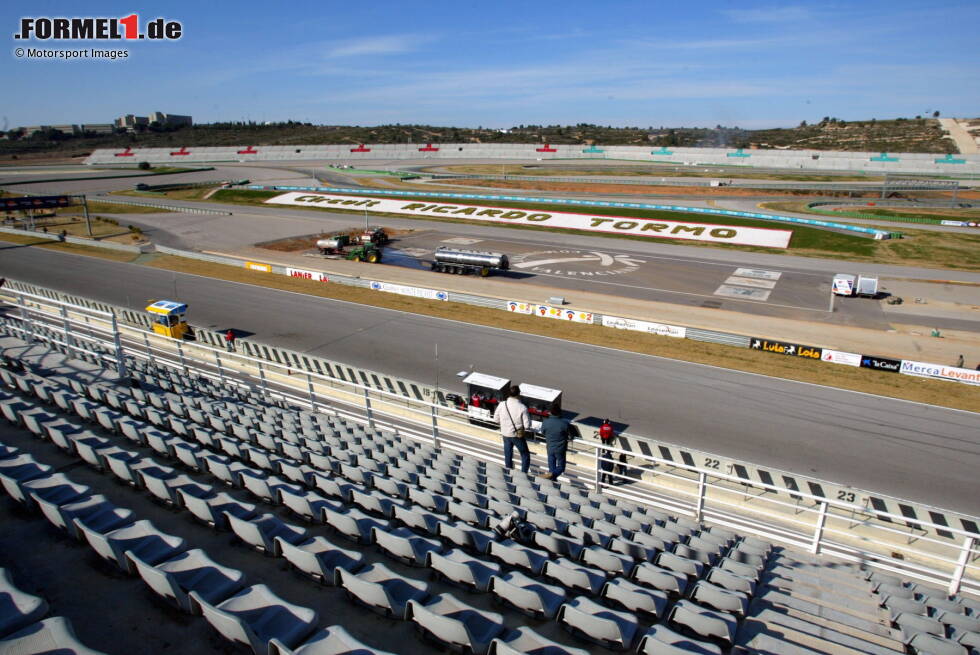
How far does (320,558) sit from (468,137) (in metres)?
186

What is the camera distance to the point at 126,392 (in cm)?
1373

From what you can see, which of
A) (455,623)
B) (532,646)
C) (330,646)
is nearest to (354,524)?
(330,646)

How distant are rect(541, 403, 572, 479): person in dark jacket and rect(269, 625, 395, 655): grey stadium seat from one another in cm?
717

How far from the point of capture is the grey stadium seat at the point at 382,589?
18.5ft

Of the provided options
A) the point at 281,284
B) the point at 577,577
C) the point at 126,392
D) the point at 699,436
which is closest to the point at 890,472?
the point at 699,436

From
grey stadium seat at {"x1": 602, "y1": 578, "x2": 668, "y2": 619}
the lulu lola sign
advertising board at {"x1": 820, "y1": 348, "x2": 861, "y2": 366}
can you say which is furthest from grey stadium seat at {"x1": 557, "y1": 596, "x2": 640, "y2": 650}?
advertising board at {"x1": 820, "y1": 348, "x2": 861, "y2": 366}

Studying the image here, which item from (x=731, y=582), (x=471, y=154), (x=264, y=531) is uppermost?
(x=471, y=154)

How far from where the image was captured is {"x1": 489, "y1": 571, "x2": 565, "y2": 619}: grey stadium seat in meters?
5.81

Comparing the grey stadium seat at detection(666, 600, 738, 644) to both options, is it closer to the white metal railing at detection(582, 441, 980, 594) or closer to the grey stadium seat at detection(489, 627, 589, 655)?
the grey stadium seat at detection(489, 627, 589, 655)

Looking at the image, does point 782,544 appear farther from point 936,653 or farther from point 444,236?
point 444,236

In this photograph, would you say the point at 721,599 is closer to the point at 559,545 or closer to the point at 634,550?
the point at 634,550

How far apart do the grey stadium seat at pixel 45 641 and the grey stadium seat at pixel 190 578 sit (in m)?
1.02

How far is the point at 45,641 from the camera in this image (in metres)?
4.45

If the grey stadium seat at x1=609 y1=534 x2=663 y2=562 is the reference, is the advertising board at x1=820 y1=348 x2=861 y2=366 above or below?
below
